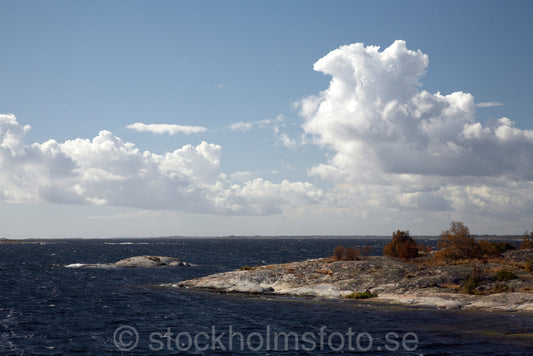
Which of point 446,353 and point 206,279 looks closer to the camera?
point 446,353

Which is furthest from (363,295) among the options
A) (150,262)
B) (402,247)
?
(150,262)

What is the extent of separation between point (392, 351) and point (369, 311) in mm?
12894

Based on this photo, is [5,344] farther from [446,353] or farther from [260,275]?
[260,275]

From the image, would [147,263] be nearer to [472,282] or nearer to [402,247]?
[402,247]

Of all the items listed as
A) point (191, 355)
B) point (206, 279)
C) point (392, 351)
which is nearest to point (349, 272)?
point (206, 279)

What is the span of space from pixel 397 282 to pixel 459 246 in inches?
734

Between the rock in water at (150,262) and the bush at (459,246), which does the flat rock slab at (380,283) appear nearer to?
the bush at (459,246)

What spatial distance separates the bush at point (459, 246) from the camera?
63.7 metres

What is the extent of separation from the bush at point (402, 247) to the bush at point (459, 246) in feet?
16.9

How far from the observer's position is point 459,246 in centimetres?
6456

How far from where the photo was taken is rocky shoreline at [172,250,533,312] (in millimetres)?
43875

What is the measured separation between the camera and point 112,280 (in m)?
69.6

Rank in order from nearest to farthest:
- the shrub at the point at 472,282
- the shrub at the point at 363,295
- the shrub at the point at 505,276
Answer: the shrub at the point at 472,282 → the shrub at the point at 363,295 → the shrub at the point at 505,276

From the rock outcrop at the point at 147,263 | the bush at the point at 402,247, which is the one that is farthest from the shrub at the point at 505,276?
the rock outcrop at the point at 147,263
